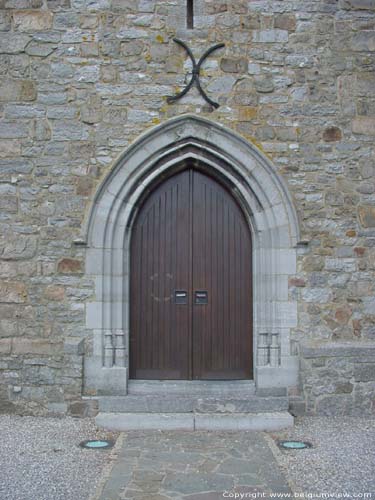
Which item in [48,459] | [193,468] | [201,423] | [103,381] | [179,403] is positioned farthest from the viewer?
[103,381]

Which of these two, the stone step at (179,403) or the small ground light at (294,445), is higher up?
the stone step at (179,403)

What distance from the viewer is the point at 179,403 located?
5539 mm

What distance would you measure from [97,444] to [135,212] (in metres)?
2.46

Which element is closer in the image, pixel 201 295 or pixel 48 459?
pixel 48 459

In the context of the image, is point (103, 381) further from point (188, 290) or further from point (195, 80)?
point (195, 80)

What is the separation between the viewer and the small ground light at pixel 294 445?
15.5 ft

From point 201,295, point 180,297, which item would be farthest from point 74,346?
point 201,295

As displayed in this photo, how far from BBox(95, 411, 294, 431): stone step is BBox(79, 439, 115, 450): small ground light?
1.20 ft

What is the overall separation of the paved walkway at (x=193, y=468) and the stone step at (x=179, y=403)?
1.09 feet

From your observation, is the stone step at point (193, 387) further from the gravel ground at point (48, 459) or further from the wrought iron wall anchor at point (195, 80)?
the wrought iron wall anchor at point (195, 80)

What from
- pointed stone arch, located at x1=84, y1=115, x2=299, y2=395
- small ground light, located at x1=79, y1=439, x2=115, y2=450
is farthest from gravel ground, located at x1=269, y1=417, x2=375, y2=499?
small ground light, located at x1=79, y1=439, x2=115, y2=450

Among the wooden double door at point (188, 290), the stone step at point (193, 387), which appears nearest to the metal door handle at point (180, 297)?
the wooden double door at point (188, 290)

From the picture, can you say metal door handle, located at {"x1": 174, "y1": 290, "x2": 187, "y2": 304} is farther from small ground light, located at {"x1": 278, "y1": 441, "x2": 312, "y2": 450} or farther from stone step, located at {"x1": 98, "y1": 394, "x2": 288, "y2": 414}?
small ground light, located at {"x1": 278, "y1": 441, "x2": 312, "y2": 450}

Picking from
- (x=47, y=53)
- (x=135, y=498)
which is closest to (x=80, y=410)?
(x=135, y=498)
